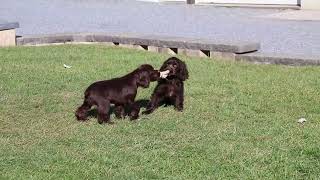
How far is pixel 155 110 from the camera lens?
7176 millimetres

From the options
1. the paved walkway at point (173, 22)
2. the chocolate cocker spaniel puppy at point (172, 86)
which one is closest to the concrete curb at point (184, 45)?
the paved walkway at point (173, 22)

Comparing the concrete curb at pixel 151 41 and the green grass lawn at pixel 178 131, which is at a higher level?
the concrete curb at pixel 151 41

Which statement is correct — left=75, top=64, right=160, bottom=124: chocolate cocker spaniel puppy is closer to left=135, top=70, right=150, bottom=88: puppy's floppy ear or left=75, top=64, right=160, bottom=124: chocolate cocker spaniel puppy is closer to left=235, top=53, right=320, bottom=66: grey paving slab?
left=135, top=70, right=150, bottom=88: puppy's floppy ear

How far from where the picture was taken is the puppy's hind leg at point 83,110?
6586mm

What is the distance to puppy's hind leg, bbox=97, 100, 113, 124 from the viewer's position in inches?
255

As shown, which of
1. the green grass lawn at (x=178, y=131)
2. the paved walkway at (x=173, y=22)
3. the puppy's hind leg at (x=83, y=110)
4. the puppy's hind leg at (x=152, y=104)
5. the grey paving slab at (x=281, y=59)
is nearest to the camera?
the green grass lawn at (x=178, y=131)

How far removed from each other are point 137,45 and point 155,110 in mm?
5186

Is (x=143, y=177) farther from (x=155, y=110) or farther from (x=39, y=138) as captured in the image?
(x=155, y=110)

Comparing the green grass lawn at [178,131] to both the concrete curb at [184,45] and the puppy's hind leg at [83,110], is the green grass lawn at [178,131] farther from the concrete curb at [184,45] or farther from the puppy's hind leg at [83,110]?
the concrete curb at [184,45]

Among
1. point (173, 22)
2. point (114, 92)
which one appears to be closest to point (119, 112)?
point (114, 92)

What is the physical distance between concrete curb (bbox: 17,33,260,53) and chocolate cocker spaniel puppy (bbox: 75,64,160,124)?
427 cm

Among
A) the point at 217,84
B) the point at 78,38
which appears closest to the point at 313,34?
the point at 78,38

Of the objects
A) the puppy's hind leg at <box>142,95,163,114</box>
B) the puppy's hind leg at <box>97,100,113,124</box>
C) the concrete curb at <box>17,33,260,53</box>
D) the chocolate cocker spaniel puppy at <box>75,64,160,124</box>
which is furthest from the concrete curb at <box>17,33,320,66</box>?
the puppy's hind leg at <box>97,100,113,124</box>

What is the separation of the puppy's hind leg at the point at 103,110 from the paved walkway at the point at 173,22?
5.36 metres
